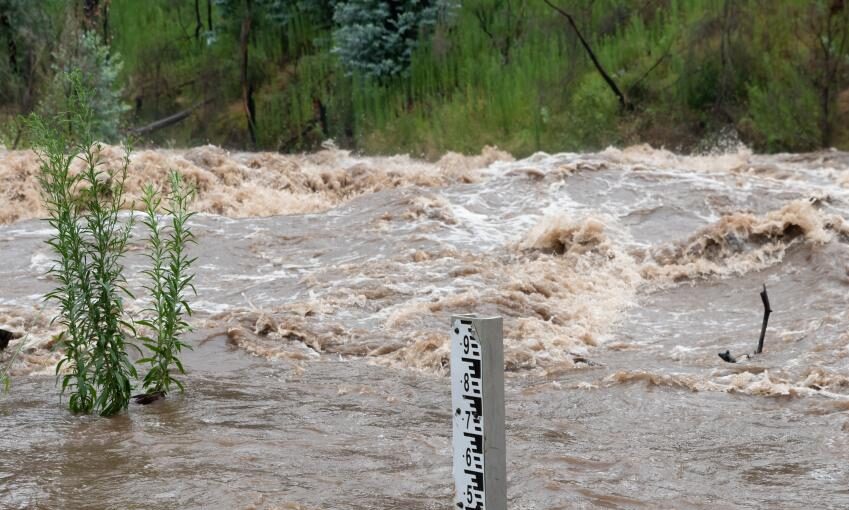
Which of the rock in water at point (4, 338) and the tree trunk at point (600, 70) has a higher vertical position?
the tree trunk at point (600, 70)

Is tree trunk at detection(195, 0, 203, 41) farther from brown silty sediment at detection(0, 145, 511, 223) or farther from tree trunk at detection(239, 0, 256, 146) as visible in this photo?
brown silty sediment at detection(0, 145, 511, 223)

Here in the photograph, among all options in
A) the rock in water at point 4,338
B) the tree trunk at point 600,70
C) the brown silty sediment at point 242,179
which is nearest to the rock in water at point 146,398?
the rock in water at point 4,338

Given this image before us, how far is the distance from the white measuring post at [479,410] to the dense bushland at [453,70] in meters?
16.8

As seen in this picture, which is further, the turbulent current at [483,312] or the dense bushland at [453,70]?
the dense bushland at [453,70]

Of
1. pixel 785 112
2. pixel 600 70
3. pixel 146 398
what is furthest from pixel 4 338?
pixel 600 70

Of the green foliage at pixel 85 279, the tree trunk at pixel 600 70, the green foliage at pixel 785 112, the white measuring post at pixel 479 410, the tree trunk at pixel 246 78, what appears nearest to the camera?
the white measuring post at pixel 479 410

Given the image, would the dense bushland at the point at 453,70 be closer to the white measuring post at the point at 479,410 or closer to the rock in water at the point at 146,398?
the rock in water at the point at 146,398

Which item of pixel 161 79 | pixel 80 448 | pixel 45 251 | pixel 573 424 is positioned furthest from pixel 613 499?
pixel 161 79

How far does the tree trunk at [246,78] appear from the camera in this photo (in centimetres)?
2592

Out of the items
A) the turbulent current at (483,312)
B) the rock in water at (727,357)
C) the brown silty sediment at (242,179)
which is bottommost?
the rock in water at (727,357)

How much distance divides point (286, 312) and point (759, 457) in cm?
511

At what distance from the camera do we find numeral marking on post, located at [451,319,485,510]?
3367 millimetres

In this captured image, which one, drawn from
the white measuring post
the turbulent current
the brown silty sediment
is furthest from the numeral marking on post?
the brown silty sediment

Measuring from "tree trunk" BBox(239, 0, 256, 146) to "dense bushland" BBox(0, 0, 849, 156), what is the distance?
3cm
